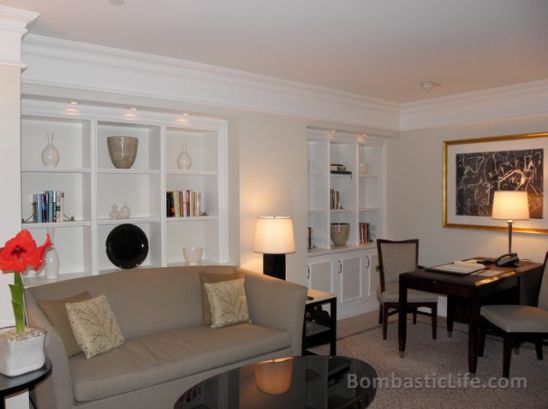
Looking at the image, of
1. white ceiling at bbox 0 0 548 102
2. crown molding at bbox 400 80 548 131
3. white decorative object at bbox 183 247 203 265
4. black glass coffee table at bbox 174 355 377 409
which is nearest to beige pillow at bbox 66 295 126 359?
black glass coffee table at bbox 174 355 377 409

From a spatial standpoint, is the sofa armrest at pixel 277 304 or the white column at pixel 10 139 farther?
the sofa armrest at pixel 277 304

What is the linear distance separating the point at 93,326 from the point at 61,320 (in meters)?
0.19

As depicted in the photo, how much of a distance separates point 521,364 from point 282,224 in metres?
2.27

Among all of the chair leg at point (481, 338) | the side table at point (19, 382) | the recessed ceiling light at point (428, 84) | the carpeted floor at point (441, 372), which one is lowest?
the carpeted floor at point (441, 372)

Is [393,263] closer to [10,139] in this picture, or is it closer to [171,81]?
[171,81]

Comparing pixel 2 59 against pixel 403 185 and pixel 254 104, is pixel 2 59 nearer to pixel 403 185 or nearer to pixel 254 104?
pixel 254 104

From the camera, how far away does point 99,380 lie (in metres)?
2.57

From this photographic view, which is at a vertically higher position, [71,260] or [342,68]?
[342,68]

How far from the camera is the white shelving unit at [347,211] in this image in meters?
5.10

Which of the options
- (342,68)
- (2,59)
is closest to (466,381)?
(342,68)

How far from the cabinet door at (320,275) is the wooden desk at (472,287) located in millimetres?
1082

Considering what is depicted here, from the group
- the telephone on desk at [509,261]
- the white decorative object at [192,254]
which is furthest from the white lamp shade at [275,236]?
the telephone on desk at [509,261]

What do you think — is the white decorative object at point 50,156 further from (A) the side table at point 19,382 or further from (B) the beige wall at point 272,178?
(A) the side table at point 19,382

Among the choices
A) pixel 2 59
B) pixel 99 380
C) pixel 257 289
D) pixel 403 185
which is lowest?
pixel 99 380
